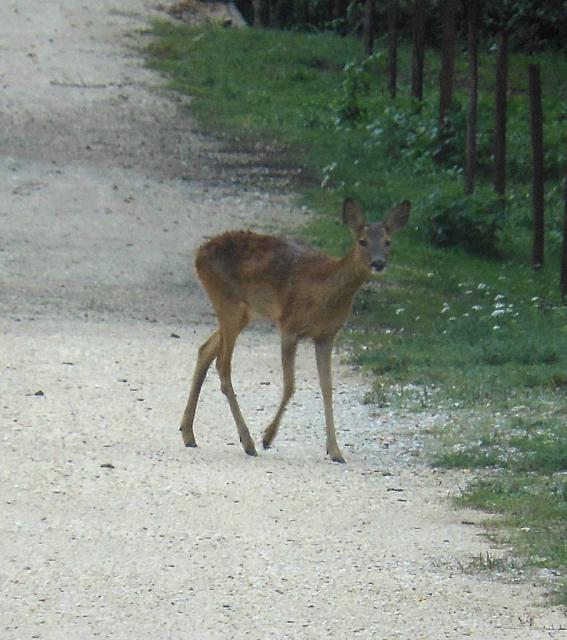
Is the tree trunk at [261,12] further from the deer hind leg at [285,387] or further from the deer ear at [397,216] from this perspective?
the deer hind leg at [285,387]

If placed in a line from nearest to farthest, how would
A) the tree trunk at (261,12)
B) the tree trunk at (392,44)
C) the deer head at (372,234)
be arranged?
Result: 1. the deer head at (372,234)
2. the tree trunk at (392,44)
3. the tree trunk at (261,12)

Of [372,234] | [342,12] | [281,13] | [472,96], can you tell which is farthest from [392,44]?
[372,234]

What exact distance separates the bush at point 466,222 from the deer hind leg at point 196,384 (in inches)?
283

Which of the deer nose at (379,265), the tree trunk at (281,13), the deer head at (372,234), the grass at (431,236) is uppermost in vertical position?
the tree trunk at (281,13)

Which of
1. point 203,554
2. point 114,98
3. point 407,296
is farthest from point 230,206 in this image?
point 203,554

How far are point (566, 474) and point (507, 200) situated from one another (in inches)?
406

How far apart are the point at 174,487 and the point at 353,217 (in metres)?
2.19

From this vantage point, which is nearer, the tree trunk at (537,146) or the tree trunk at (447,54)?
the tree trunk at (537,146)

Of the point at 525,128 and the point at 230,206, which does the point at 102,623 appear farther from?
the point at 525,128

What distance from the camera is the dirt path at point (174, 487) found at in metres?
6.40

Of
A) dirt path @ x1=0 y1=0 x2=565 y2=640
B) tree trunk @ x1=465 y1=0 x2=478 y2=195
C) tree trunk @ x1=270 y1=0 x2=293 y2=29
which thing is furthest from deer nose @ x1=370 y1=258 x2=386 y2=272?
tree trunk @ x1=270 y1=0 x2=293 y2=29

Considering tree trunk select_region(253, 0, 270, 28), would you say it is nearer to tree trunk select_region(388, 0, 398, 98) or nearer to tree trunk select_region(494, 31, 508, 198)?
tree trunk select_region(388, 0, 398, 98)

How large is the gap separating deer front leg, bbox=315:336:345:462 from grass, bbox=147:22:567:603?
59 centimetres

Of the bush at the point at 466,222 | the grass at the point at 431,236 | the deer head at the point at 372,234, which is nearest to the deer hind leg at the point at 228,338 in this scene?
the deer head at the point at 372,234
